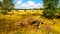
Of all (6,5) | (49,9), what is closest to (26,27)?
(49,9)

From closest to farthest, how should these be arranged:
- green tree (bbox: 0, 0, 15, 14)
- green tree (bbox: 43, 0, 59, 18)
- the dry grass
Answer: the dry grass, green tree (bbox: 43, 0, 59, 18), green tree (bbox: 0, 0, 15, 14)

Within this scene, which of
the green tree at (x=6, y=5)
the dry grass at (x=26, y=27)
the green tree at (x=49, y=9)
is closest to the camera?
the dry grass at (x=26, y=27)

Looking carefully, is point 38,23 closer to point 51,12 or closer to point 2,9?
point 51,12

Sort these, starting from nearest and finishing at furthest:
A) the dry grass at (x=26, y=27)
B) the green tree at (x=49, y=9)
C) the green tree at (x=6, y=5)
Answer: the dry grass at (x=26, y=27) < the green tree at (x=49, y=9) < the green tree at (x=6, y=5)

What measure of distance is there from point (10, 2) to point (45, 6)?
2612 cm

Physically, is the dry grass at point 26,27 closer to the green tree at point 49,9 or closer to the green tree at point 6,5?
the green tree at point 49,9

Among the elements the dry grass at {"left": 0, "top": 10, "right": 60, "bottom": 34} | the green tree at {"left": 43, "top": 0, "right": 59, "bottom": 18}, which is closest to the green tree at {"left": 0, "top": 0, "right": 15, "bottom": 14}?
the green tree at {"left": 43, "top": 0, "right": 59, "bottom": 18}

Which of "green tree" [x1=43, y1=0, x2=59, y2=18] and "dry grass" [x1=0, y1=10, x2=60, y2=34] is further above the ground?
"green tree" [x1=43, y1=0, x2=59, y2=18]

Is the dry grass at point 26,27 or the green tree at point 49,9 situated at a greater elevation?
the green tree at point 49,9

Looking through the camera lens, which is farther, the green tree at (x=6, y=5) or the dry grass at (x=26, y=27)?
the green tree at (x=6, y=5)

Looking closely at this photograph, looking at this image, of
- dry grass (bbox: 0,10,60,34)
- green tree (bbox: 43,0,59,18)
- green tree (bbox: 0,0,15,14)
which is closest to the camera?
dry grass (bbox: 0,10,60,34)

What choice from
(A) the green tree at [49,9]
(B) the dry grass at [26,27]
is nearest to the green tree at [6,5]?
(A) the green tree at [49,9]

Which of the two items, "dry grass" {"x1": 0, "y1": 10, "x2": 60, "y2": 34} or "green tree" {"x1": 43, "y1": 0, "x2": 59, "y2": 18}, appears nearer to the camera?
"dry grass" {"x1": 0, "y1": 10, "x2": 60, "y2": 34}

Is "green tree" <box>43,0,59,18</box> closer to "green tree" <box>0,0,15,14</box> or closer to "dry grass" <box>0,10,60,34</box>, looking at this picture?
"dry grass" <box>0,10,60,34</box>
